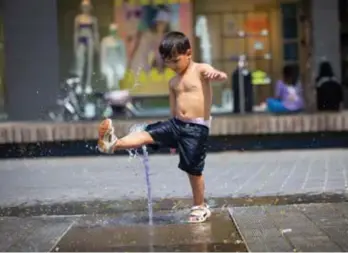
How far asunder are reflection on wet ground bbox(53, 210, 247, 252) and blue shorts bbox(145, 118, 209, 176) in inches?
17.9

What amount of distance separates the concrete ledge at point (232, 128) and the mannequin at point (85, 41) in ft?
14.3

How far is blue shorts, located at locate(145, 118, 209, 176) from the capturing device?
517 centimetres

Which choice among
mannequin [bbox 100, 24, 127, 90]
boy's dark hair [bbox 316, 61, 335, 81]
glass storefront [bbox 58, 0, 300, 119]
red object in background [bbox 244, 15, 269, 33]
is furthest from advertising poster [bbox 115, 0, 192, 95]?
boy's dark hair [bbox 316, 61, 335, 81]

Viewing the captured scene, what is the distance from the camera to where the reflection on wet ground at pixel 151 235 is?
4.34m

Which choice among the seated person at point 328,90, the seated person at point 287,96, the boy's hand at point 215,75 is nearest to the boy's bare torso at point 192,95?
the boy's hand at point 215,75

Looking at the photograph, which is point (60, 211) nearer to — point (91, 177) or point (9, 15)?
point (91, 177)

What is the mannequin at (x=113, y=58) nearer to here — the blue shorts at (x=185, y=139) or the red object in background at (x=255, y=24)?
the red object in background at (x=255, y=24)

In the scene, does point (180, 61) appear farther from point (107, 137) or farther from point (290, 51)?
point (290, 51)

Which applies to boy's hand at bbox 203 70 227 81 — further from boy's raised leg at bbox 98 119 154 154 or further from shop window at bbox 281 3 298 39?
shop window at bbox 281 3 298 39

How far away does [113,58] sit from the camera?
14.7m

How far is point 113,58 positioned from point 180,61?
31.5 feet

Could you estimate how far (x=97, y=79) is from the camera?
578 inches

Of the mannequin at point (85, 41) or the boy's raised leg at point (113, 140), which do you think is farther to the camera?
the mannequin at point (85, 41)

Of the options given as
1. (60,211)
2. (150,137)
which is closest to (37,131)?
(60,211)
